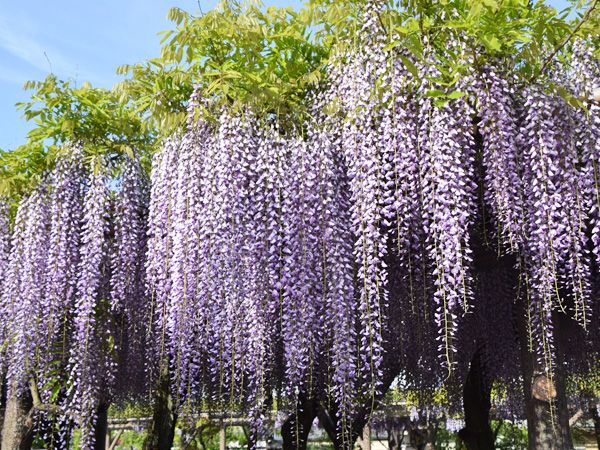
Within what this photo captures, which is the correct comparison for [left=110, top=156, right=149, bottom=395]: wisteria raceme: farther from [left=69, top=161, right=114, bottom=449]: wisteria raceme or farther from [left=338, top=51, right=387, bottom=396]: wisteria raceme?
[left=338, top=51, right=387, bottom=396]: wisteria raceme

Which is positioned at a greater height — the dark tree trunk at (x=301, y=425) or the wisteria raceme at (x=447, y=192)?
the wisteria raceme at (x=447, y=192)

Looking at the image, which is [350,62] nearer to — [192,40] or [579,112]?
[192,40]

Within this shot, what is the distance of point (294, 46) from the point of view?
603cm

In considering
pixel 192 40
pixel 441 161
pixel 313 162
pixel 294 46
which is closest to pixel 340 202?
pixel 313 162

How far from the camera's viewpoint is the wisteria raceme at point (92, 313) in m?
7.25

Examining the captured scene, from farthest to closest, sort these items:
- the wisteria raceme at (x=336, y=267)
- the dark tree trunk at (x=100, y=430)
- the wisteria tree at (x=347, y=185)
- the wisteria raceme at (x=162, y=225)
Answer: the dark tree trunk at (x=100, y=430) → the wisteria raceme at (x=162, y=225) → the wisteria raceme at (x=336, y=267) → the wisteria tree at (x=347, y=185)

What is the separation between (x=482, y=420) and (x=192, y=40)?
6781 mm

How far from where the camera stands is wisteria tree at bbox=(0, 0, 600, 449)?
5.34m

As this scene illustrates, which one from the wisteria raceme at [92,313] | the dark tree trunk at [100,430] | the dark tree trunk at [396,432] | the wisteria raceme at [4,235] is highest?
the wisteria raceme at [4,235]

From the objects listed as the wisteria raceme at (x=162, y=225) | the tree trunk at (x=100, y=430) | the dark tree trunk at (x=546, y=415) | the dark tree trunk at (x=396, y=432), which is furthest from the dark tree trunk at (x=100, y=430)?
the dark tree trunk at (x=396, y=432)

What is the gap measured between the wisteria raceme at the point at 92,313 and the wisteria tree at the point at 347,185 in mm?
38

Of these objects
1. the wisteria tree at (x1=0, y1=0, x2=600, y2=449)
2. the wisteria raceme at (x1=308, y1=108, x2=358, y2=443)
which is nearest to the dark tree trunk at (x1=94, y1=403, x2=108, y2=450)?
the wisteria tree at (x1=0, y1=0, x2=600, y2=449)

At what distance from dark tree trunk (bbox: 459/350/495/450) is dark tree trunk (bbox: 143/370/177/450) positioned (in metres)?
4.14

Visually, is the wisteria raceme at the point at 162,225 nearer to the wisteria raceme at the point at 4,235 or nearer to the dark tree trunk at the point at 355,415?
the wisteria raceme at the point at 4,235
